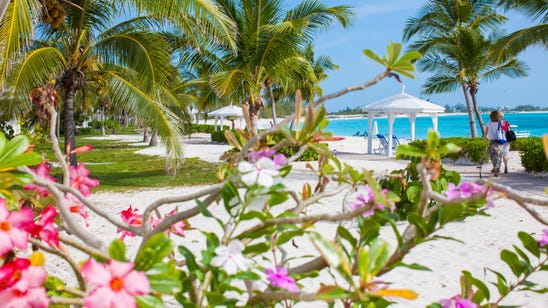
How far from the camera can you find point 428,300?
10.4 ft

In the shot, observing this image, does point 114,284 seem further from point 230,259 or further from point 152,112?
point 152,112

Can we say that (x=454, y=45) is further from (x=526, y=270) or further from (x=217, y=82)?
(x=526, y=270)

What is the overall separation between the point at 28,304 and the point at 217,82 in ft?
36.1

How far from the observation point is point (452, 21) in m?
17.5

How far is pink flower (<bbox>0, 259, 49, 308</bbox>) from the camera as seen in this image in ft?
2.08

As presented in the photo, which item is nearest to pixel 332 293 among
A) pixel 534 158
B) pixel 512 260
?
pixel 512 260

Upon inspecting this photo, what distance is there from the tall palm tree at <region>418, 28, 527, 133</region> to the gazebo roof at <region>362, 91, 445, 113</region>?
7.24ft

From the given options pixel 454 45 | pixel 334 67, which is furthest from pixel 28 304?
pixel 334 67

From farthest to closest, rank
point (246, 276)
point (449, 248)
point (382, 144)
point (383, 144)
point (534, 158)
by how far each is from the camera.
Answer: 1. point (382, 144)
2. point (383, 144)
3. point (534, 158)
4. point (449, 248)
5. point (246, 276)

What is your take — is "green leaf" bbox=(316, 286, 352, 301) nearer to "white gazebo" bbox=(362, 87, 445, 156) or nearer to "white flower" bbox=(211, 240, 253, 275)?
"white flower" bbox=(211, 240, 253, 275)

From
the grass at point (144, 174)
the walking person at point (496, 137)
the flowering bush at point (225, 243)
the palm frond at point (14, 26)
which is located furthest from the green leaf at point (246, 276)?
the walking person at point (496, 137)

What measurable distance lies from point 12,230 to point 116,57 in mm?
8668

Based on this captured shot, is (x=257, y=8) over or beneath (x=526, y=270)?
over

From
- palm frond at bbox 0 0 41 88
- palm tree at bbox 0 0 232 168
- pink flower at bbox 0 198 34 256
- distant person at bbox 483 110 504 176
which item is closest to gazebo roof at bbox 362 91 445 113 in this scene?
distant person at bbox 483 110 504 176
